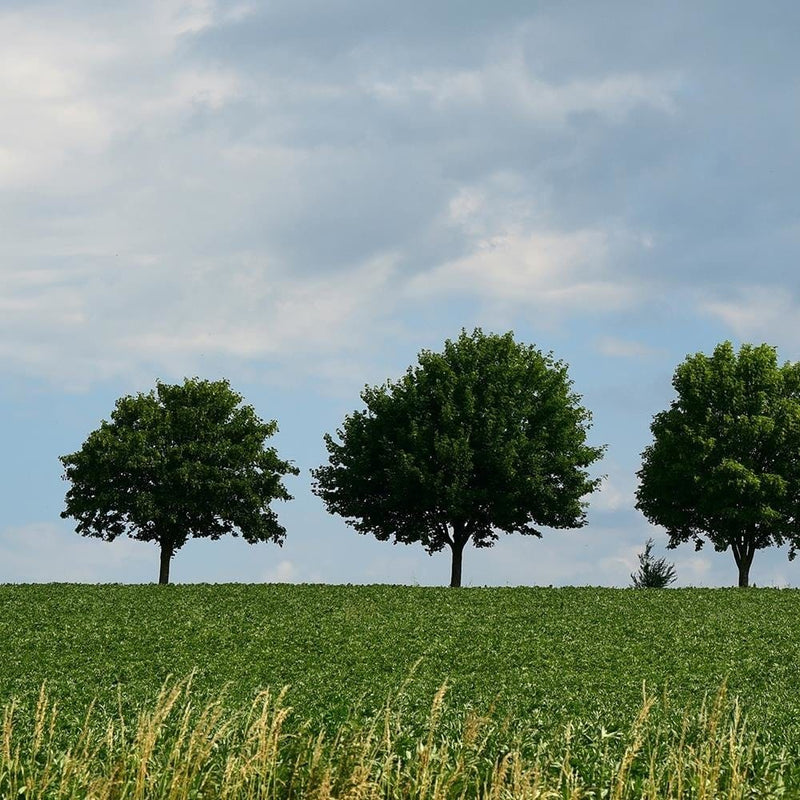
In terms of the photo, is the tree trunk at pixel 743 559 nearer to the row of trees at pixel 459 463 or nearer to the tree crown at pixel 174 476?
the row of trees at pixel 459 463

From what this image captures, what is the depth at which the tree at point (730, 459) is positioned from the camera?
5016 cm

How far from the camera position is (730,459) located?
1986 inches

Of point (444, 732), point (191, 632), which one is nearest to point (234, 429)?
point (191, 632)

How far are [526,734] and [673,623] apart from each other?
18697 millimetres

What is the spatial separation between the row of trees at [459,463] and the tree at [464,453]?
7 centimetres

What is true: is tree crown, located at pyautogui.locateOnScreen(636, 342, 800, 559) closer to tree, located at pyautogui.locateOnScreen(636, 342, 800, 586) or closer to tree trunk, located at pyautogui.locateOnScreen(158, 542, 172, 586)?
tree, located at pyautogui.locateOnScreen(636, 342, 800, 586)

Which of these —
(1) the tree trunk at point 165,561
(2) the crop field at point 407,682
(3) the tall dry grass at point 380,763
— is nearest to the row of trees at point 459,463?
(1) the tree trunk at point 165,561

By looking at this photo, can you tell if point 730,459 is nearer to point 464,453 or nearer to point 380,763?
point 464,453

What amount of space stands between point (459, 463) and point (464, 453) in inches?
20.3

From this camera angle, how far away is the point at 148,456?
50.6m

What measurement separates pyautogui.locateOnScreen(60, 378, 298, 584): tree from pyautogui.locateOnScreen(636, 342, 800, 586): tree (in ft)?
60.9

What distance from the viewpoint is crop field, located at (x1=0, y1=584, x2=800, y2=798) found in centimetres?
1130

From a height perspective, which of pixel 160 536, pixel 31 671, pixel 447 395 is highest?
pixel 447 395

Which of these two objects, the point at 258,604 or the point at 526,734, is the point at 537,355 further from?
the point at 526,734
